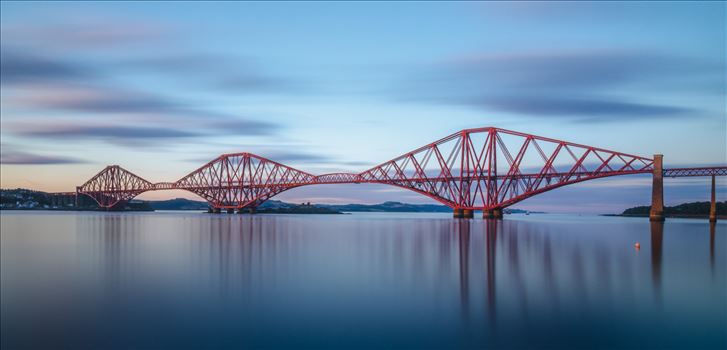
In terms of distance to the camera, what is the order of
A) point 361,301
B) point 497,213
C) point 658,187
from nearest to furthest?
point 361,301 < point 658,187 < point 497,213

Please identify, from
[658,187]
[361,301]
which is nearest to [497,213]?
[658,187]

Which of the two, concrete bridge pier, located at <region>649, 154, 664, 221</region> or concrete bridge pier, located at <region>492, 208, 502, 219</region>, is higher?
concrete bridge pier, located at <region>649, 154, 664, 221</region>

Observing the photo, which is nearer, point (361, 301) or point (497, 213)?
point (361, 301)

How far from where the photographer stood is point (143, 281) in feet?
54.3

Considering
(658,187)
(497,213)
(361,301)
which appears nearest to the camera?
(361,301)

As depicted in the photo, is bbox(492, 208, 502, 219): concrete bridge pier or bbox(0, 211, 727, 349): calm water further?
bbox(492, 208, 502, 219): concrete bridge pier

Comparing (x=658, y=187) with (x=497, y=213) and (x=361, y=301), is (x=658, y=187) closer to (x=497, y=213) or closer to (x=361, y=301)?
(x=497, y=213)

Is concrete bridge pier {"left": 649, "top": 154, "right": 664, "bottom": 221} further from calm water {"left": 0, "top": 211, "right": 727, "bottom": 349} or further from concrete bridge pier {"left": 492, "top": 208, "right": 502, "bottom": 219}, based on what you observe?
calm water {"left": 0, "top": 211, "right": 727, "bottom": 349}

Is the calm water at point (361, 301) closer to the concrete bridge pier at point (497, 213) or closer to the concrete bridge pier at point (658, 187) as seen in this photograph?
the concrete bridge pier at point (658, 187)

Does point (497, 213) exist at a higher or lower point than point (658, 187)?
lower

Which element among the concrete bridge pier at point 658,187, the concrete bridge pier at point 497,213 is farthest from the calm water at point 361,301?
the concrete bridge pier at point 497,213

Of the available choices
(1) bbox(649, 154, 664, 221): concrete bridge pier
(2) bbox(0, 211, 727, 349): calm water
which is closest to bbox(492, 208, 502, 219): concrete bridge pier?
(1) bbox(649, 154, 664, 221): concrete bridge pier

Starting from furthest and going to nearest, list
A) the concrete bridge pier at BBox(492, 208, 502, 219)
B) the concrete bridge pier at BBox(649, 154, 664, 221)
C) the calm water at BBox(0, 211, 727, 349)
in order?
1. the concrete bridge pier at BBox(492, 208, 502, 219)
2. the concrete bridge pier at BBox(649, 154, 664, 221)
3. the calm water at BBox(0, 211, 727, 349)

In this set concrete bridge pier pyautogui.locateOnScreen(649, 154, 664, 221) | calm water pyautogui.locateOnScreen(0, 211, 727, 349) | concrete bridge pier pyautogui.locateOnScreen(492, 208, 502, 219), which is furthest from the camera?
concrete bridge pier pyautogui.locateOnScreen(492, 208, 502, 219)
